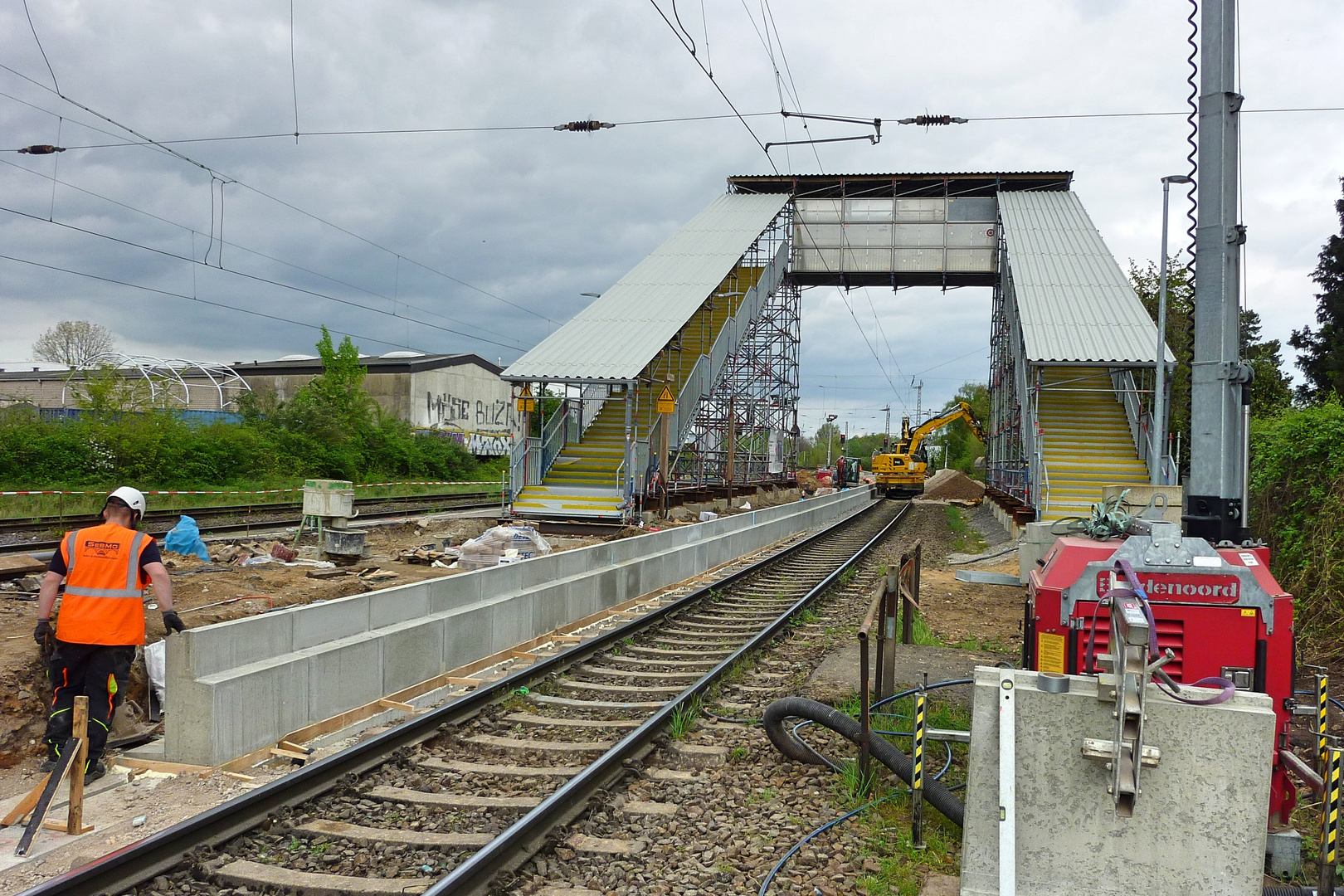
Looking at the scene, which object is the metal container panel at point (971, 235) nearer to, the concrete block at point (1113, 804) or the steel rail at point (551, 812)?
the steel rail at point (551, 812)

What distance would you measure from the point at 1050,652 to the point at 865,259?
131 feet

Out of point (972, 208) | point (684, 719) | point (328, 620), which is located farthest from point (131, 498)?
point (972, 208)

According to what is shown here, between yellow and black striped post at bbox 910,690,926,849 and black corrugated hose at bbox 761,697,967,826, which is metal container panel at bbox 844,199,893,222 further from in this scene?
yellow and black striped post at bbox 910,690,926,849

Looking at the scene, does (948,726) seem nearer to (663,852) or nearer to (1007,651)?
(663,852)

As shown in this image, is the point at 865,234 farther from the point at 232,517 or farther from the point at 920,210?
the point at 232,517

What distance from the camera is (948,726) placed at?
23.4ft

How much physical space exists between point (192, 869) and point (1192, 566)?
5.42m

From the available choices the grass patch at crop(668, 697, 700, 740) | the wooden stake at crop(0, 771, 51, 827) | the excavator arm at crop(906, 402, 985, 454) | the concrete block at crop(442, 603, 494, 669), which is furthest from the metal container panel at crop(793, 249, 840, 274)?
the wooden stake at crop(0, 771, 51, 827)

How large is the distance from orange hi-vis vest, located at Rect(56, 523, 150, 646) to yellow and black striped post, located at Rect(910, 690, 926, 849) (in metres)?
4.97

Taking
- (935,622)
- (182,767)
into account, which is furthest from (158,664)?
(935,622)

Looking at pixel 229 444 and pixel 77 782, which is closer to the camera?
pixel 77 782

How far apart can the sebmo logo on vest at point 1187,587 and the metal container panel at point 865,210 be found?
4060cm

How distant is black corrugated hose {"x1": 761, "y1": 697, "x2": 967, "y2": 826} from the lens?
5320mm

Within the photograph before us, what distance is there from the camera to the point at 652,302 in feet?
103
